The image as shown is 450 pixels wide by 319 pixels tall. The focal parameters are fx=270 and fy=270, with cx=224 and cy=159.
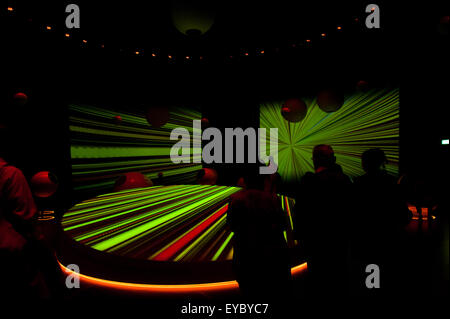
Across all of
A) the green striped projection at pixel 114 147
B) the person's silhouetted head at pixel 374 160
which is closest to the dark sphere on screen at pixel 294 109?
the person's silhouetted head at pixel 374 160

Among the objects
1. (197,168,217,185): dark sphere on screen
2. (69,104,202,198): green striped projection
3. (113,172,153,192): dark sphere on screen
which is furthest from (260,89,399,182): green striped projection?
(113,172,153,192): dark sphere on screen


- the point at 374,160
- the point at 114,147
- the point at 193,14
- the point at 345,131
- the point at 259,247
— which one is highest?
the point at 193,14

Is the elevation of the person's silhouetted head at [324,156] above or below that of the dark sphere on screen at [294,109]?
below

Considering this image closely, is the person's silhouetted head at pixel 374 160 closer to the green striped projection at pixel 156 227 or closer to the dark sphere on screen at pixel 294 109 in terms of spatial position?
the green striped projection at pixel 156 227

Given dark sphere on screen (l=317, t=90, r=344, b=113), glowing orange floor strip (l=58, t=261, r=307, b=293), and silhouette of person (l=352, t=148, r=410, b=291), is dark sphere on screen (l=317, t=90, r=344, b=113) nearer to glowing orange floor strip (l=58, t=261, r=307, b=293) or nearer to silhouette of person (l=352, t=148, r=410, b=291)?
silhouette of person (l=352, t=148, r=410, b=291)

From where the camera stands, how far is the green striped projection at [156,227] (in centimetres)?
215

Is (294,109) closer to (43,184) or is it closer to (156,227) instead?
(156,227)

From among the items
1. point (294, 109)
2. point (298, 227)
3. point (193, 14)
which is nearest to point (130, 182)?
point (294, 109)

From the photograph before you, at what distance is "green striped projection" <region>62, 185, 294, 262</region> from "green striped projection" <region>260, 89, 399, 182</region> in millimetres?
2674

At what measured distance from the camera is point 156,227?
2.68 m

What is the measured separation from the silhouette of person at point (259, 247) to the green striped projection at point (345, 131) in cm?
458

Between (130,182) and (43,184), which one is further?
(130,182)

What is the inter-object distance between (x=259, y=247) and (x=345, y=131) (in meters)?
5.04
